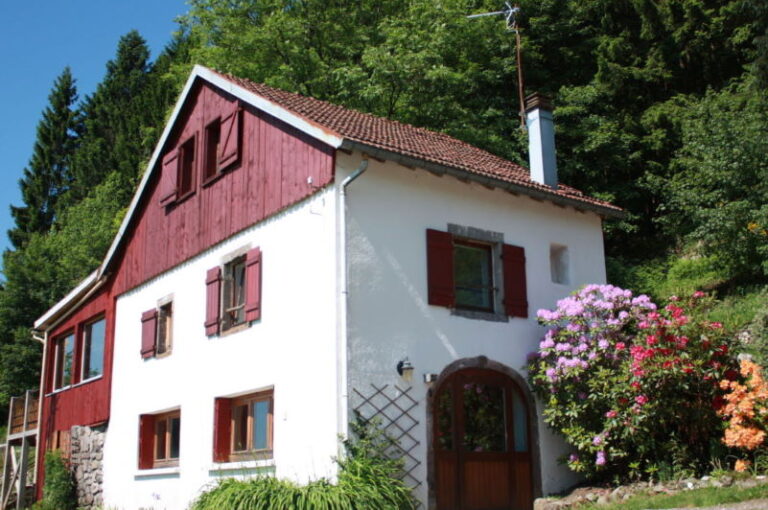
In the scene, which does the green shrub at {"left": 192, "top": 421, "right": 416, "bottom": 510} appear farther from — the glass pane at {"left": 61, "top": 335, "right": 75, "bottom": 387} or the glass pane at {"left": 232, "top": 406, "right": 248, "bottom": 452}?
the glass pane at {"left": 61, "top": 335, "right": 75, "bottom": 387}

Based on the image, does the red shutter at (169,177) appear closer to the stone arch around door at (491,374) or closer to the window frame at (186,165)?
the window frame at (186,165)

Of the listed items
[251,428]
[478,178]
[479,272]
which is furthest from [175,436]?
[478,178]

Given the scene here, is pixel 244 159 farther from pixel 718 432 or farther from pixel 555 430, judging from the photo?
pixel 718 432

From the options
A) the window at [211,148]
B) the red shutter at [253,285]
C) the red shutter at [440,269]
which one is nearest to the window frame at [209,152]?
the window at [211,148]

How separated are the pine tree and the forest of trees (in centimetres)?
1617

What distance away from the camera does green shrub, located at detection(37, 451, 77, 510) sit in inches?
698

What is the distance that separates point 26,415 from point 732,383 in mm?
18643

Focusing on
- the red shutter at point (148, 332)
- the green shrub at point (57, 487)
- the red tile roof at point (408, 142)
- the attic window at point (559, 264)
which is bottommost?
the green shrub at point (57, 487)

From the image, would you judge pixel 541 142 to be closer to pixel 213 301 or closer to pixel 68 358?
pixel 213 301

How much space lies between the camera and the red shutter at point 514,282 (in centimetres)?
1281

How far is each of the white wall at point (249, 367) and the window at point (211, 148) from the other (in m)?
1.72

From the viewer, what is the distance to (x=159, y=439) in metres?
15.7

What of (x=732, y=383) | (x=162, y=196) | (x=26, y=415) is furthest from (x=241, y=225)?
(x=26, y=415)

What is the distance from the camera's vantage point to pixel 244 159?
13820 mm
